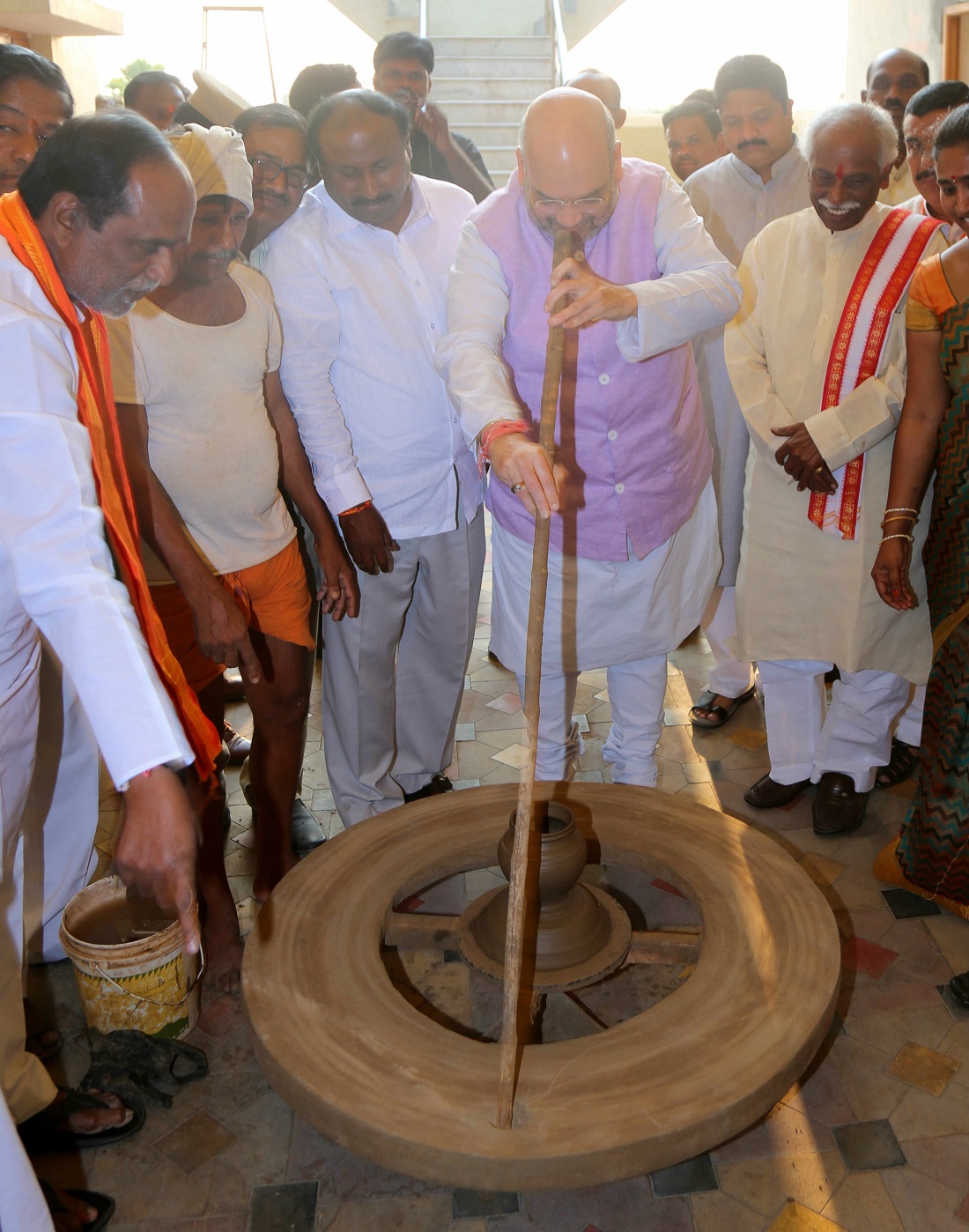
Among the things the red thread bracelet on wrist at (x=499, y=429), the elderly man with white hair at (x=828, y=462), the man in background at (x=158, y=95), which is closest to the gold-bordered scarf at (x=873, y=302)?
the elderly man with white hair at (x=828, y=462)

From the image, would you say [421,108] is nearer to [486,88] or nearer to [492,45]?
[486,88]

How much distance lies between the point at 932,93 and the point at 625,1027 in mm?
3145

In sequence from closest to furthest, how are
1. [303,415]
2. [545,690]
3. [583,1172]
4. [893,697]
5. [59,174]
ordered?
[583,1172] → [59,174] → [303,415] → [545,690] → [893,697]

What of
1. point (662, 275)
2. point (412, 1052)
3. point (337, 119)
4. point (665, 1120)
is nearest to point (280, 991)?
point (412, 1052)

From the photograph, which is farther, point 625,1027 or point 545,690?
point 545,690

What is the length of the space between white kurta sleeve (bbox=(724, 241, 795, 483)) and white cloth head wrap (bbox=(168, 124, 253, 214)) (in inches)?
59.9

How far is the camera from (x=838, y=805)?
131 inches

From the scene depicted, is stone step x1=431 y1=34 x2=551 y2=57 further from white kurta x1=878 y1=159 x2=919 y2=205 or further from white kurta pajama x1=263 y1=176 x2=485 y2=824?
white kurta pajama x1=263 y1=176 x2=485 y2=824

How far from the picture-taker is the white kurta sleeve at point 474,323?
2.46 m

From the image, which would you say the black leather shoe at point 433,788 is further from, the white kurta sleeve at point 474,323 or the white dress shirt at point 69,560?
the white dress shirt at point 69,560

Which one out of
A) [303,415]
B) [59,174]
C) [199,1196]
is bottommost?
[199,1196]

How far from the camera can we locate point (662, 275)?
2.63 meters

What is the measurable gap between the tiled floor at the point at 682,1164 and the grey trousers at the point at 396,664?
0.62 meters

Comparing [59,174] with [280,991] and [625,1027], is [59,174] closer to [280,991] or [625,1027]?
[280,991]
